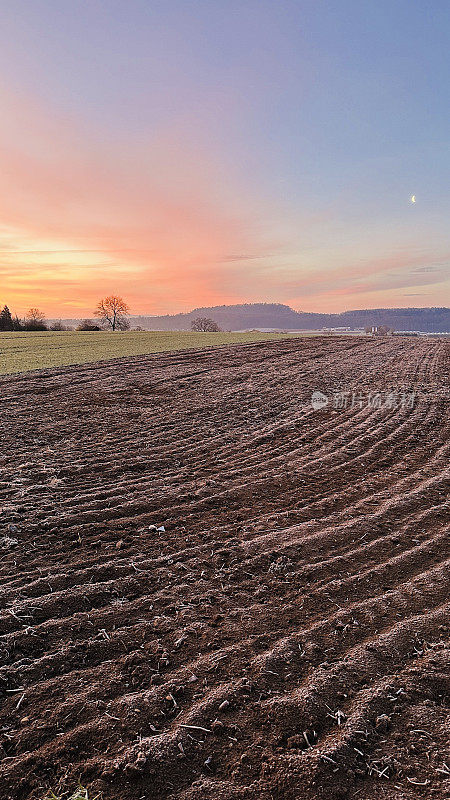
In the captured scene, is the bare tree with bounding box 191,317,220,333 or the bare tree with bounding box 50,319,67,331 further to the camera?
the bare tree with bounding box 191,317,220,333

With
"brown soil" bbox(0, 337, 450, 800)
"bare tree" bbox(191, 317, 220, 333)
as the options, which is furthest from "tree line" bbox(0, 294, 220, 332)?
"brown soil" bbox(0, 337, 450, 800)

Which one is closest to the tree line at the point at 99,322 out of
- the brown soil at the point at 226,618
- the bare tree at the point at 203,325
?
the bare tree at the point at 203,325

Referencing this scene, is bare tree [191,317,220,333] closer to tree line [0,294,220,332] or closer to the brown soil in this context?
tree line [0,294,220,332]

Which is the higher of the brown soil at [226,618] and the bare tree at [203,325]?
the bare tree at [203,325]

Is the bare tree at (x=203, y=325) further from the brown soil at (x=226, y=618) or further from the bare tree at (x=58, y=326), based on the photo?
the brown soil at (x=226, y=618)

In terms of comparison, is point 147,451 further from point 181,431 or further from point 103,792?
Result: point 103,792

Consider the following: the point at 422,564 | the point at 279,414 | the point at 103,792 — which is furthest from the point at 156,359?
the point at 103,792

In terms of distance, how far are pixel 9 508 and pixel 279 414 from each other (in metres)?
5.99

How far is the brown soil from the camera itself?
234 centimetres

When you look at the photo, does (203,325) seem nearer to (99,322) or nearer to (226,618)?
(99,322)

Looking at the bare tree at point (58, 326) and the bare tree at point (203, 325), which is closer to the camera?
the bare tree at point (58, 326)

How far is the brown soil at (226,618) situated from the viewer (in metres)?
2.34

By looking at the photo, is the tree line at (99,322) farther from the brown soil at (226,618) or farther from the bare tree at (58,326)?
the brown soil at (226,618)

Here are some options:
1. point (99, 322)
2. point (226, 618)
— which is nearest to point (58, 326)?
point (99, 322)
